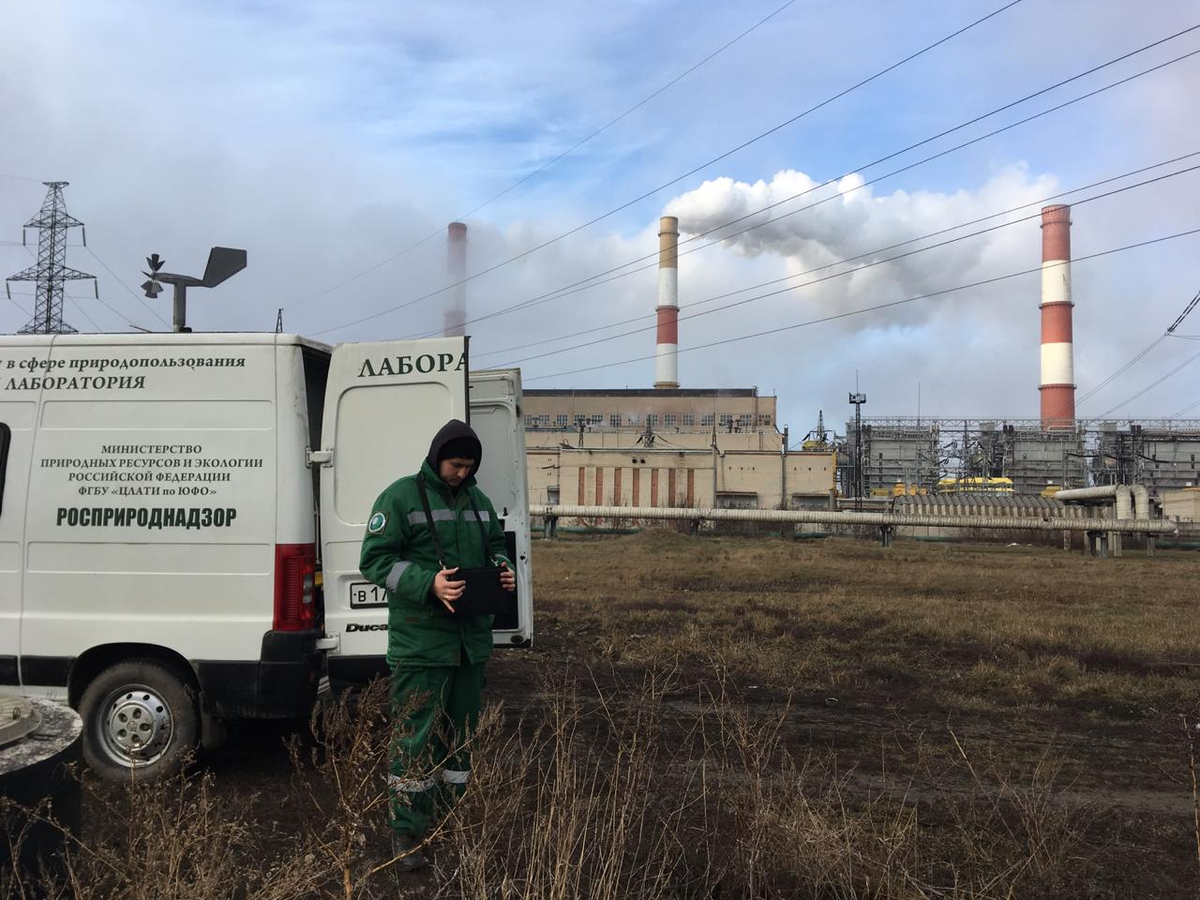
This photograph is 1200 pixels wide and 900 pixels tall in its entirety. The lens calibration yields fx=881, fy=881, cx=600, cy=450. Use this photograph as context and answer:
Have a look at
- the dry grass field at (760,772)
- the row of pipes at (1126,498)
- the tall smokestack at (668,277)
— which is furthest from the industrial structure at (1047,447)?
the dry grass field at (760,772)

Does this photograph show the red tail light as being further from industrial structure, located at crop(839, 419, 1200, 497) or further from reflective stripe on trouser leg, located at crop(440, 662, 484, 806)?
industrial structure, located at crop(839, 419, 1200, 497)

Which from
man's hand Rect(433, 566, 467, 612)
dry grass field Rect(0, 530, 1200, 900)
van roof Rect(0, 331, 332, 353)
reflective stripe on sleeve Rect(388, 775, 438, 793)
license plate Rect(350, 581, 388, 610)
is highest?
van roof Rect(0, 331, 332, 353)

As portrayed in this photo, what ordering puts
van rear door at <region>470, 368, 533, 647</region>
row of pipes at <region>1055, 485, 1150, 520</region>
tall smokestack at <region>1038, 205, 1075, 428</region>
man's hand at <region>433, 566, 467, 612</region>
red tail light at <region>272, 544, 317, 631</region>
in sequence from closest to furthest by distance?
man's hand at <region>433, 566, 467, 612</region>
red tail light at <region>272, 544, 317, 631</region>
van rear door at <region>470, 368, 533, 647</region>
row of pipes at <region>1055, 485, 1150, 520</region>
tall smokestack at <region>1038, 205, 1075, 428</region>

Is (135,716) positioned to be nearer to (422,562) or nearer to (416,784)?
(422,562)

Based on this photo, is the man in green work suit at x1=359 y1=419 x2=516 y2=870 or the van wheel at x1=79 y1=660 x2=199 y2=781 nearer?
the man in green work suit at x1=359 y1=419 x2=516 y2=870

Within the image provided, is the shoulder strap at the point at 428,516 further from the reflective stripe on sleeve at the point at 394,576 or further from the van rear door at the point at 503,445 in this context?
the van rear door at the point at 503,445

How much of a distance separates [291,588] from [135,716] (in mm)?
1097

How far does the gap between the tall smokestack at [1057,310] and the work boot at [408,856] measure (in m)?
66.8

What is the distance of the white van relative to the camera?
463 cm

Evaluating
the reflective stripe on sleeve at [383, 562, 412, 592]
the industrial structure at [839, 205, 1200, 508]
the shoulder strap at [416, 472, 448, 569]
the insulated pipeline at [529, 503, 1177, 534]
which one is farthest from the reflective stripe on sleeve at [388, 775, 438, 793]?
the industrial structure at [839, 205, 1200, 508]

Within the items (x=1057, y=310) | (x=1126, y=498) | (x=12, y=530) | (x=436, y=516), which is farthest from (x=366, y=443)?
(x=1057, y=310)

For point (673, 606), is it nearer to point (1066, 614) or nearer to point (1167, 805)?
point (1066, 614)

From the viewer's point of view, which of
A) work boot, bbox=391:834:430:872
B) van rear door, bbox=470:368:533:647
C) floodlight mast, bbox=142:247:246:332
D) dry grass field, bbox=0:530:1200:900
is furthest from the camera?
floodlight mast, bbox=142:247:246:332

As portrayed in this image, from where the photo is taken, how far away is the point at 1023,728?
233 inches
